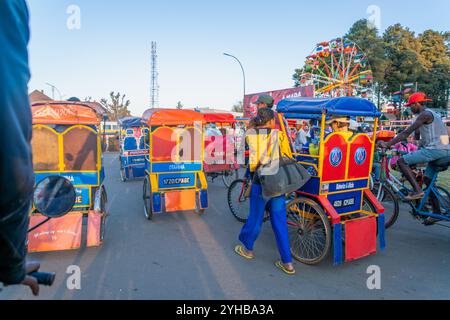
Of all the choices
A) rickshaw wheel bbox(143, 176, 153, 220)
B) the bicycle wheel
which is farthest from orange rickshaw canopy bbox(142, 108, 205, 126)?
the bicycle wheel

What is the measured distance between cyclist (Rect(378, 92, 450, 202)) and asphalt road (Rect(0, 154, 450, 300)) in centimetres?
104

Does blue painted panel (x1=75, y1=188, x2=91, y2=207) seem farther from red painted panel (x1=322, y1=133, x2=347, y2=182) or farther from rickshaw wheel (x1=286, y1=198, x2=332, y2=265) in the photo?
red painted panel (x1=322, y1=133, x2=347, y2=182)

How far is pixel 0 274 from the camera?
1.03 metres

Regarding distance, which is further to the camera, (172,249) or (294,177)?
(172,249)

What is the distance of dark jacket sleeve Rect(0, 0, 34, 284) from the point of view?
0.81 m

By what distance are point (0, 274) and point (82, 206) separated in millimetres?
3892

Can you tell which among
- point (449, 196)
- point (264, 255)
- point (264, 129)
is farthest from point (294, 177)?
point (449, 196)

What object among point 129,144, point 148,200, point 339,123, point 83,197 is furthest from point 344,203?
point 129,144

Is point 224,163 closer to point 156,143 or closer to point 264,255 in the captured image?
point 156,143

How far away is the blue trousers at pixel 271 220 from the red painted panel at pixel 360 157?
3.91ft

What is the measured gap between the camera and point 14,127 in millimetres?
834
